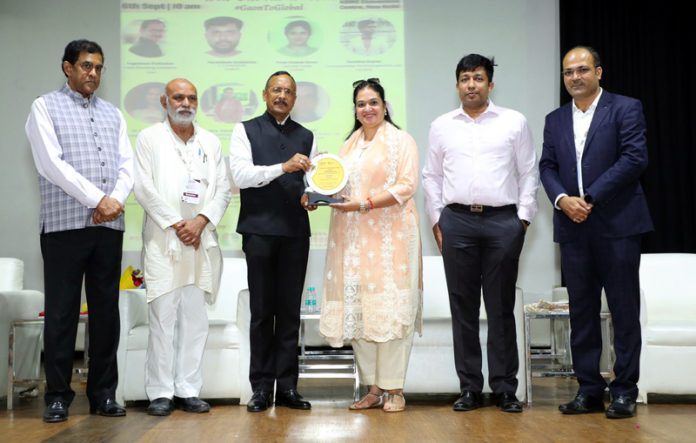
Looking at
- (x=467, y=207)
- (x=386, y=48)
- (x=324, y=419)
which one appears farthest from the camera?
A: (x=386, y=48)

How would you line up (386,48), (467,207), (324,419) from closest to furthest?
1. (324,419)
2. (467,207)
3. (386,48)

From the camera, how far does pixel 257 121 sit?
3771 millimetres

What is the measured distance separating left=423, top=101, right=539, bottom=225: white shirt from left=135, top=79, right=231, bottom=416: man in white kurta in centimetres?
108

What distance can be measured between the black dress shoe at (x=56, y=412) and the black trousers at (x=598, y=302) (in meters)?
2.27

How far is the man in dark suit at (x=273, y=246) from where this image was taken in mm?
3623

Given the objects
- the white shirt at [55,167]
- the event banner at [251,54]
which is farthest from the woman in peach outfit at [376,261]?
the event banner at [251,54]

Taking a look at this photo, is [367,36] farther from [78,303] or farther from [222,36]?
[78,303]

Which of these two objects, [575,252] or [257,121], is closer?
[575,252]

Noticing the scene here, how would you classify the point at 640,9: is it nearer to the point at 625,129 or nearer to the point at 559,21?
the point at 559,21

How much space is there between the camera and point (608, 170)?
11.1ft

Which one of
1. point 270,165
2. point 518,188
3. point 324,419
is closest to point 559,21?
point 518,188

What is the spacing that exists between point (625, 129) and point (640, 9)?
12.0ft

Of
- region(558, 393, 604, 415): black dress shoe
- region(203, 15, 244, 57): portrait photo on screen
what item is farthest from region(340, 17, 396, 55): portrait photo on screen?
region(558, 393, 604, 415): black dress shoe

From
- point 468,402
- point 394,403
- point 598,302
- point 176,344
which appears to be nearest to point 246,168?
point 176,344
